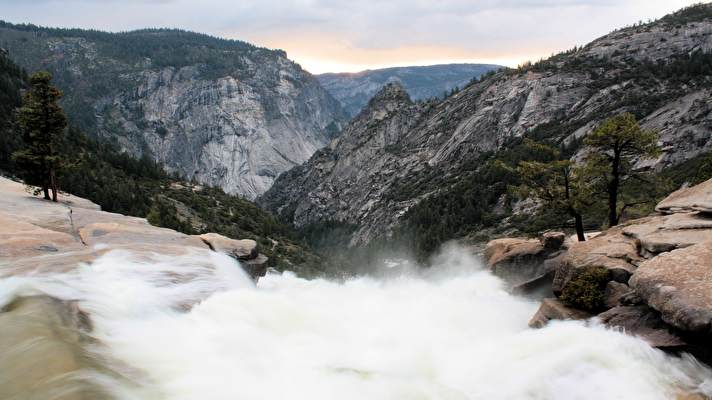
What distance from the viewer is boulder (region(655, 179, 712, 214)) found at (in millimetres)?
24750

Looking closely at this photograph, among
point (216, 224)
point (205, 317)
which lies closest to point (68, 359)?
point (205, 317)

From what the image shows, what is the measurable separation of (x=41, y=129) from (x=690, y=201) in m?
46.7

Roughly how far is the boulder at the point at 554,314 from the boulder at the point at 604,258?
1.11 metres

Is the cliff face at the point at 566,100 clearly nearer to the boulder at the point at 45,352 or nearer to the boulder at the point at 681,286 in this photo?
the boulder at the point at 681,286

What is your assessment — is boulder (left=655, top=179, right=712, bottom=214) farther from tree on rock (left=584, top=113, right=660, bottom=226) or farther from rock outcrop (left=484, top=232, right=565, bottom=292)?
rock outcrop (left=484, top=232, right=565, bottom=292)

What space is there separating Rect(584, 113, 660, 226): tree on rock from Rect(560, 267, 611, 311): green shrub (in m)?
13.0

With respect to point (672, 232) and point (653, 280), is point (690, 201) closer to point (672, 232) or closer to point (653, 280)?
point (672, 232)

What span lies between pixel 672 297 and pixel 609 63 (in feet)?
562

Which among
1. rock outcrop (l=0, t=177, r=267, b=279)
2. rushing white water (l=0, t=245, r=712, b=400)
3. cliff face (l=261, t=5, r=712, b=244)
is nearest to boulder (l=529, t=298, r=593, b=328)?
rushing white water (l=0, t=245, r=712, b=400)

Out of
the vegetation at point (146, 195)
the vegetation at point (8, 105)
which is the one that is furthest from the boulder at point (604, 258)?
the vegetation at point (8, 105)

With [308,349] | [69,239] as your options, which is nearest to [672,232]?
[308,349]

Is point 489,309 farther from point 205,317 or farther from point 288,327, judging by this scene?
point 205,317

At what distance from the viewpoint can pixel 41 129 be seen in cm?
4138

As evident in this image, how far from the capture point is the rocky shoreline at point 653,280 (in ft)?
57.7
